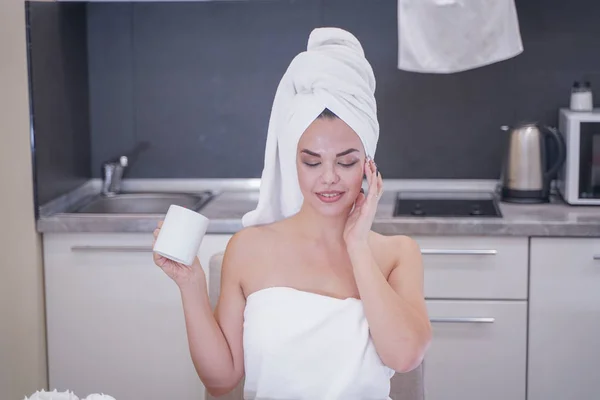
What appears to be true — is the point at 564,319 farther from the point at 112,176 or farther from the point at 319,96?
the point at 112,176

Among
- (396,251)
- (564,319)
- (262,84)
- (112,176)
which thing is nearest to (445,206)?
(564,319)

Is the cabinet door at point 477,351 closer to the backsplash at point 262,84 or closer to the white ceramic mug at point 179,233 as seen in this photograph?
the backsplash at point 262,84

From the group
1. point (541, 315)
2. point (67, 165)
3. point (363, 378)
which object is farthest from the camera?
point (67, 165)

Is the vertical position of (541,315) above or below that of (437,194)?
below

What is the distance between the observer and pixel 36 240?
9.73ft

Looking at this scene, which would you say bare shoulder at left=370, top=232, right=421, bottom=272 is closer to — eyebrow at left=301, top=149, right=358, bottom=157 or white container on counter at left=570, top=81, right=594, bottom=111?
eyebrow at left=301, top=149, right=358, bottom=157

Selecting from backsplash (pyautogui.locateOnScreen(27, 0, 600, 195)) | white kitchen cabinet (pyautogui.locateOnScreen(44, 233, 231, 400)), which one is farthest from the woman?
backsplash (pyautogui.locateOnScreen(27, 0, 600, 195))

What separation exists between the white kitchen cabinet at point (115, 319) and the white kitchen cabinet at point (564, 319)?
39.9 inches

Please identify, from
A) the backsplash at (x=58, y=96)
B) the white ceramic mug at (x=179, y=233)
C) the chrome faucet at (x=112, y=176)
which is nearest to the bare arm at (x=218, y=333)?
the white ceramic mug at (x=179, y=233)

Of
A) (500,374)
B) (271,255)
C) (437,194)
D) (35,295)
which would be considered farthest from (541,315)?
(35,295)

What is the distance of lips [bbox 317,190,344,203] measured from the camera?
174 centimetres

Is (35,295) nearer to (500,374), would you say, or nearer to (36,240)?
(36,240)

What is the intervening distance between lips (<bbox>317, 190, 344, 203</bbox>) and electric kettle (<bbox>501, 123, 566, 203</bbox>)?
5.09 ft

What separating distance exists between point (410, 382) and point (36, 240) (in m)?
1.53
